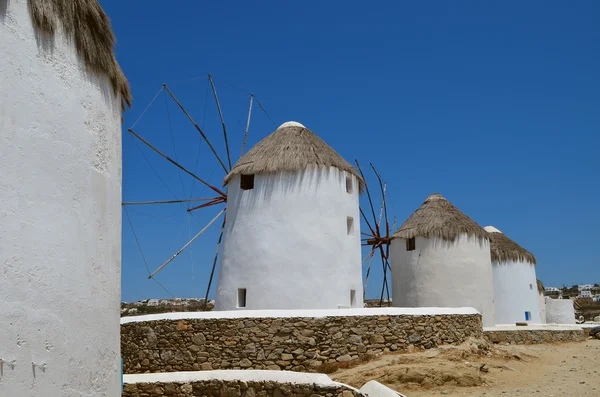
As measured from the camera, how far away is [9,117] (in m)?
3.91

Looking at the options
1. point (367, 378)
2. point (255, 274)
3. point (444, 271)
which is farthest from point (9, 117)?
point (444, 271)

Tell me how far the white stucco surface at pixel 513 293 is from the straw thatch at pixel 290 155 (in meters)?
8.90

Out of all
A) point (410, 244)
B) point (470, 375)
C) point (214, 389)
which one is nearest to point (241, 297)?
point (470, 375)

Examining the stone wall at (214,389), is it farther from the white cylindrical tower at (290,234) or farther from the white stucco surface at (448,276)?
the white stucco surface at (448,276)

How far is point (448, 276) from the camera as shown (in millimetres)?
18062

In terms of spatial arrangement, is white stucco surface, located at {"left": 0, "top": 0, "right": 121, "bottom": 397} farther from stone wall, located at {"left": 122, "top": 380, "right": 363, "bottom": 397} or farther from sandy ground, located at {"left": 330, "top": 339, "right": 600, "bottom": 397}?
sandy ground, located at {"left": 330, "top": 339, "right": 600, "bottom": 397}

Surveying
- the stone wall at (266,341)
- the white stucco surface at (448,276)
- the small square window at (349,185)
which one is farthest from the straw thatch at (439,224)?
the stone wall at (266,341)

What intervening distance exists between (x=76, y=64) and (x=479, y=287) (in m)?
15.9

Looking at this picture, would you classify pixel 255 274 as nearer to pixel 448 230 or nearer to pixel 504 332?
pixel 448 230

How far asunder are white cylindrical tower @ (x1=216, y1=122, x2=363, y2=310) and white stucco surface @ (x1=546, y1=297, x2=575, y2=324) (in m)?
18.5

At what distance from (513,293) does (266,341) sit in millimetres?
14434

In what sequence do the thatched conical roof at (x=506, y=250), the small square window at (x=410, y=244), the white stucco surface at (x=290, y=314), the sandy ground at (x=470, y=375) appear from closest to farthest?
the sandy ground at (x=470, y=375) < the white stucco surface at (x=290, y=314) < the small square window at (x=410, y=244) < the thatched conical roof at (x=506, y=250)

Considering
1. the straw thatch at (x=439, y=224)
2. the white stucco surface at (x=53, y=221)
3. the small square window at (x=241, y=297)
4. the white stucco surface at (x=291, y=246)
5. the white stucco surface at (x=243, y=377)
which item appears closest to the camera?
the white stucco surface at (x=53, y=221)

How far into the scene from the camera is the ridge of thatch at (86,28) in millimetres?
4273
